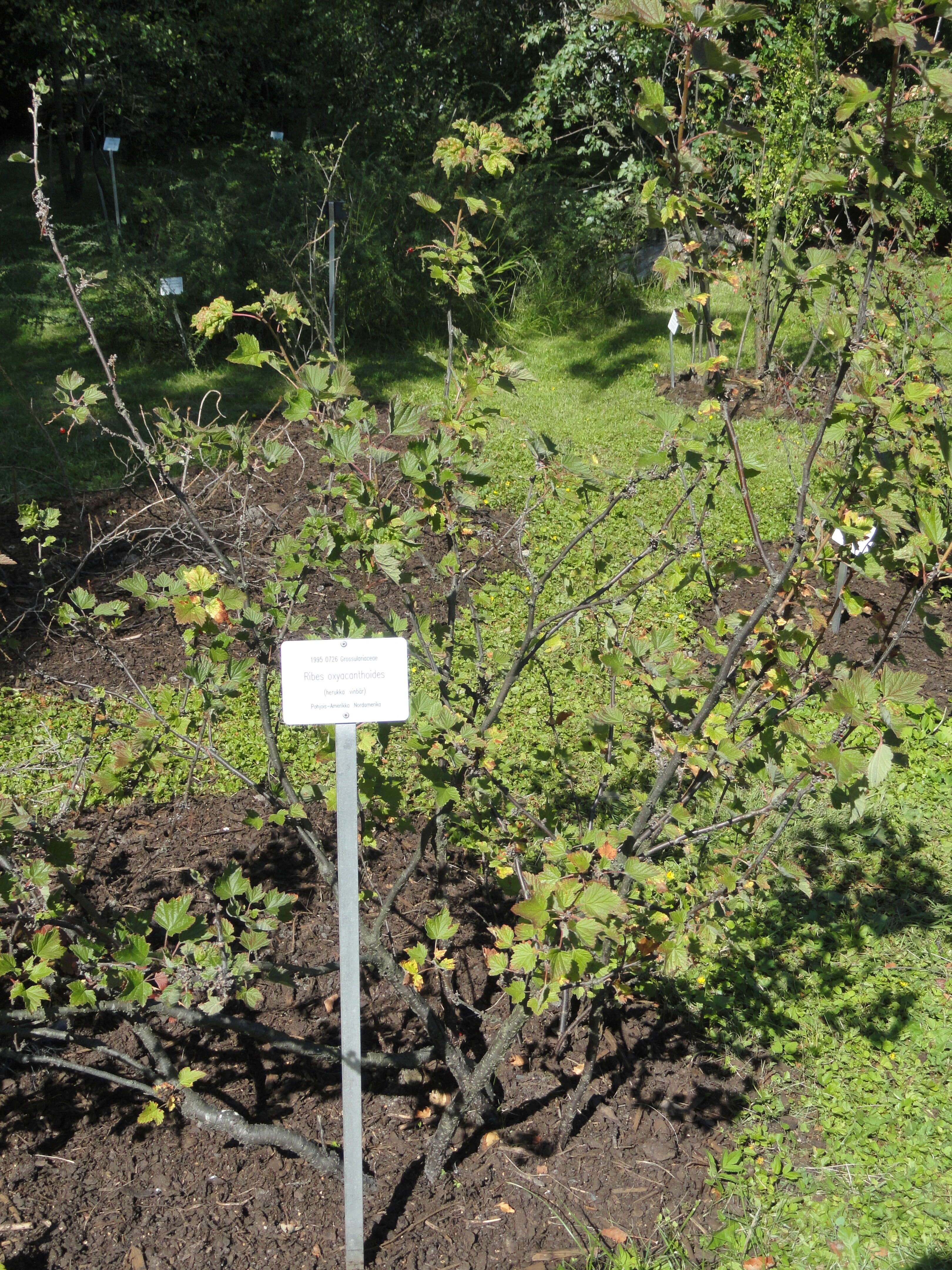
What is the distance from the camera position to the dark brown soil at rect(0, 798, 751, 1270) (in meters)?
2.13

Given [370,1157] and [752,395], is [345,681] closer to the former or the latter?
[370,1157]

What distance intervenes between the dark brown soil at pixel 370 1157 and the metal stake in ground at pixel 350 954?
0.40 meters

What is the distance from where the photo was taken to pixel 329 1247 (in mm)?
2141

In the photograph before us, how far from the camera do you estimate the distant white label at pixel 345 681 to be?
70.4 inches

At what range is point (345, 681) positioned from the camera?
181 centimetres

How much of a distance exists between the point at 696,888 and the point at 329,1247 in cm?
113

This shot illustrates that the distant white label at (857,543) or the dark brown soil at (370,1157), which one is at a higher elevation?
the distant white label at (857,543)

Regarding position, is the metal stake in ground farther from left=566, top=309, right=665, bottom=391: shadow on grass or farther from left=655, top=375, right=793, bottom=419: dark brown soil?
left=566, top=309, right=665, bottom=391: shadow on grass

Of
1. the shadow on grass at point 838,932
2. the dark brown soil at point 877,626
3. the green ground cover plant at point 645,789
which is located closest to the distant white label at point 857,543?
the green ground cover plant at point 645,789

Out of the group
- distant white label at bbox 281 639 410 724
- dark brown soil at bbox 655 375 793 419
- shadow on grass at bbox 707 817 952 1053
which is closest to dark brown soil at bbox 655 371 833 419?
dark brown soil at bbox 655 375 793 419

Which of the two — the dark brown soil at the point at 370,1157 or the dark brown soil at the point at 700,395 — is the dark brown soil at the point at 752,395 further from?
the dark brown soil at the point at 370,1157

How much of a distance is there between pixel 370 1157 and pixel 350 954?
84 centimetres

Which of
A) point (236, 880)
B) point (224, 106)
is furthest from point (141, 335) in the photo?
point (236, 880)

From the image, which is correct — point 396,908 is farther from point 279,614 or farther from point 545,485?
point 545,485
